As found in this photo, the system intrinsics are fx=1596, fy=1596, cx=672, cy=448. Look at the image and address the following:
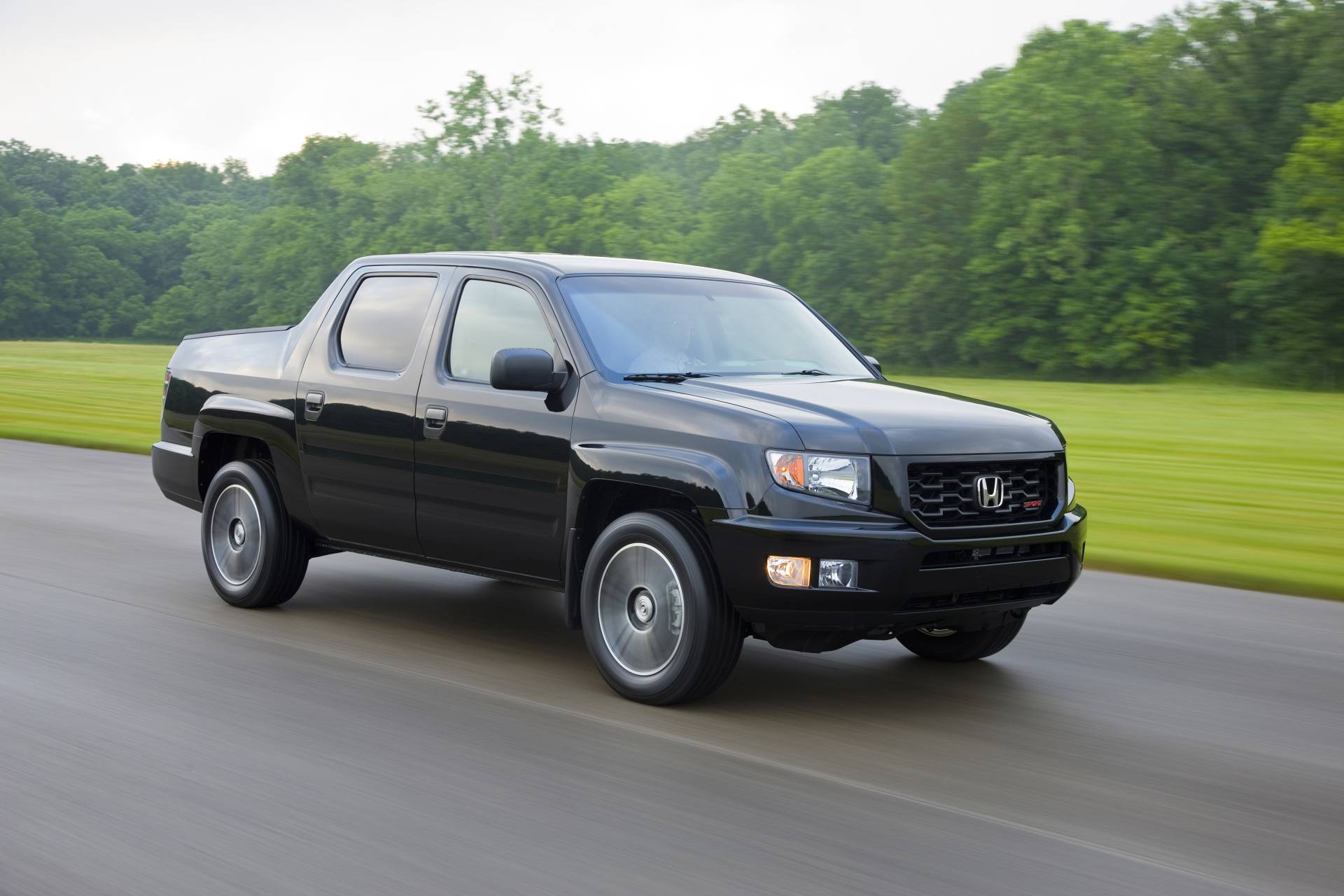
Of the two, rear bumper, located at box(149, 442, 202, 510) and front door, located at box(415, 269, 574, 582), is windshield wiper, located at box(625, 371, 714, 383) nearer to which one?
front door, located at box(415, 269, 574, 582)

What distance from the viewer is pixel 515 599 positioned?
888cm

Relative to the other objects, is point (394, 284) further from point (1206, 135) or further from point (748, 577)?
point (1206, 135)

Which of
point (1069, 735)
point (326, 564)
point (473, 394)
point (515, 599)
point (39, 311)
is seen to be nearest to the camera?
Result: point (1069, 735)

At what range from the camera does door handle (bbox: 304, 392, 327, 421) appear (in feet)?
25.7

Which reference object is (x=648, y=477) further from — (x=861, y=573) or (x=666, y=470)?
(x=861, y=573)

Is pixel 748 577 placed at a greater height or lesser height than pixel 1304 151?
lesser

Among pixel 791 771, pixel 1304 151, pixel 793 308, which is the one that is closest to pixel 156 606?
pixel 793 308

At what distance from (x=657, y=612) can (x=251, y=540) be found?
2977 mm

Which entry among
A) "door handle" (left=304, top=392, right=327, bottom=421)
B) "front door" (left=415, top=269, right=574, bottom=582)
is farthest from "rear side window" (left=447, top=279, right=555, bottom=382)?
"door handle" (left=304, top=392, right=327, bottom=421)

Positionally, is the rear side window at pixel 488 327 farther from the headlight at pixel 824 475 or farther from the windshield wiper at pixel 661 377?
the headlight at pixel 824 475

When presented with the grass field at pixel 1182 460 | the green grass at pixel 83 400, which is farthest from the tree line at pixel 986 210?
the green grass at pixel 83 400

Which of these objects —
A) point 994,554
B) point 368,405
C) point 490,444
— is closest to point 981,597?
point 994,554

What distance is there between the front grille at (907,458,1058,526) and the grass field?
4.04 metres

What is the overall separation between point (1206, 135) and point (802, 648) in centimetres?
5998
